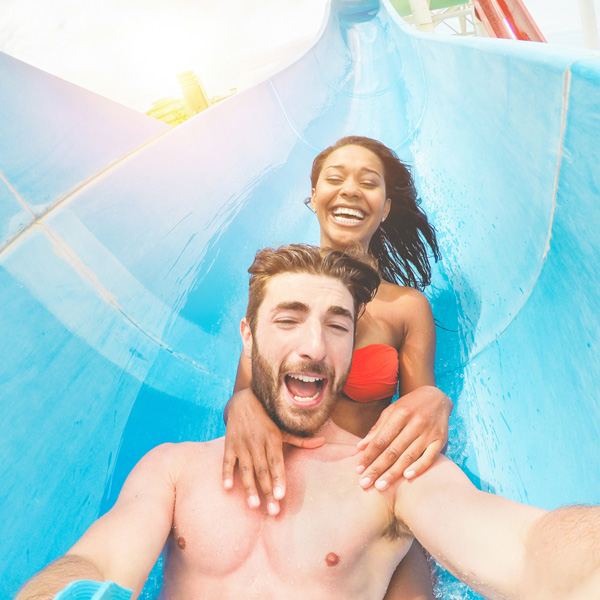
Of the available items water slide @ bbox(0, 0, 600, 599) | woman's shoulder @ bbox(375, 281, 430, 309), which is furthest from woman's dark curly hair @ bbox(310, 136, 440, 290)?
woman's shoulder @ bbox(375, 281, 430, 309)

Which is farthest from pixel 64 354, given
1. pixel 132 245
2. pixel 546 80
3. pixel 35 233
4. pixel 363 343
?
pixel 546 80

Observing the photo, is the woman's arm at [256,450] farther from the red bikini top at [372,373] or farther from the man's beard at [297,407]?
the red bikini top at [372,373]

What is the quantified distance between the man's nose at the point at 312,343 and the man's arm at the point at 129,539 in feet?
1.30

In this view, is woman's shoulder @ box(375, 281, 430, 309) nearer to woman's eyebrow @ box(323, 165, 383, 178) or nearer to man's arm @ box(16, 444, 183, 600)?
woman's eyebrow @ box(323, 165, 383, 178)

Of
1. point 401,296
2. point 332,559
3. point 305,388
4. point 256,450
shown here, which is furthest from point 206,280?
point 332,559

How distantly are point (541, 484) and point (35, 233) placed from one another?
5.85 feet

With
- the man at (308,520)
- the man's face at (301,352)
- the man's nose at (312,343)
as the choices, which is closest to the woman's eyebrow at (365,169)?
the man at (308,520)

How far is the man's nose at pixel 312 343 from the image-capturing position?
3.81ft

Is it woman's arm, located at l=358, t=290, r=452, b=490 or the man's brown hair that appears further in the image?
the man's brown hair

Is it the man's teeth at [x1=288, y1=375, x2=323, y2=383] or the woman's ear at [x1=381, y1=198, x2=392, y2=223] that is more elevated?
the man's teeth at [x1=288, y1=375, x2=323, y2=383]

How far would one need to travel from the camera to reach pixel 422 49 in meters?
3.59

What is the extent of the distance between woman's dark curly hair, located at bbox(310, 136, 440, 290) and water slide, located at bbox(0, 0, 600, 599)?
155 millimetres

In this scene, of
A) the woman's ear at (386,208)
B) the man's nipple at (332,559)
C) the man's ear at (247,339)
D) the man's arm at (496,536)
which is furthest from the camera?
the woman's ear at (386,208)

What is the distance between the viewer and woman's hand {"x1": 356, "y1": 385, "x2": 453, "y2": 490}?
41.5 inches
